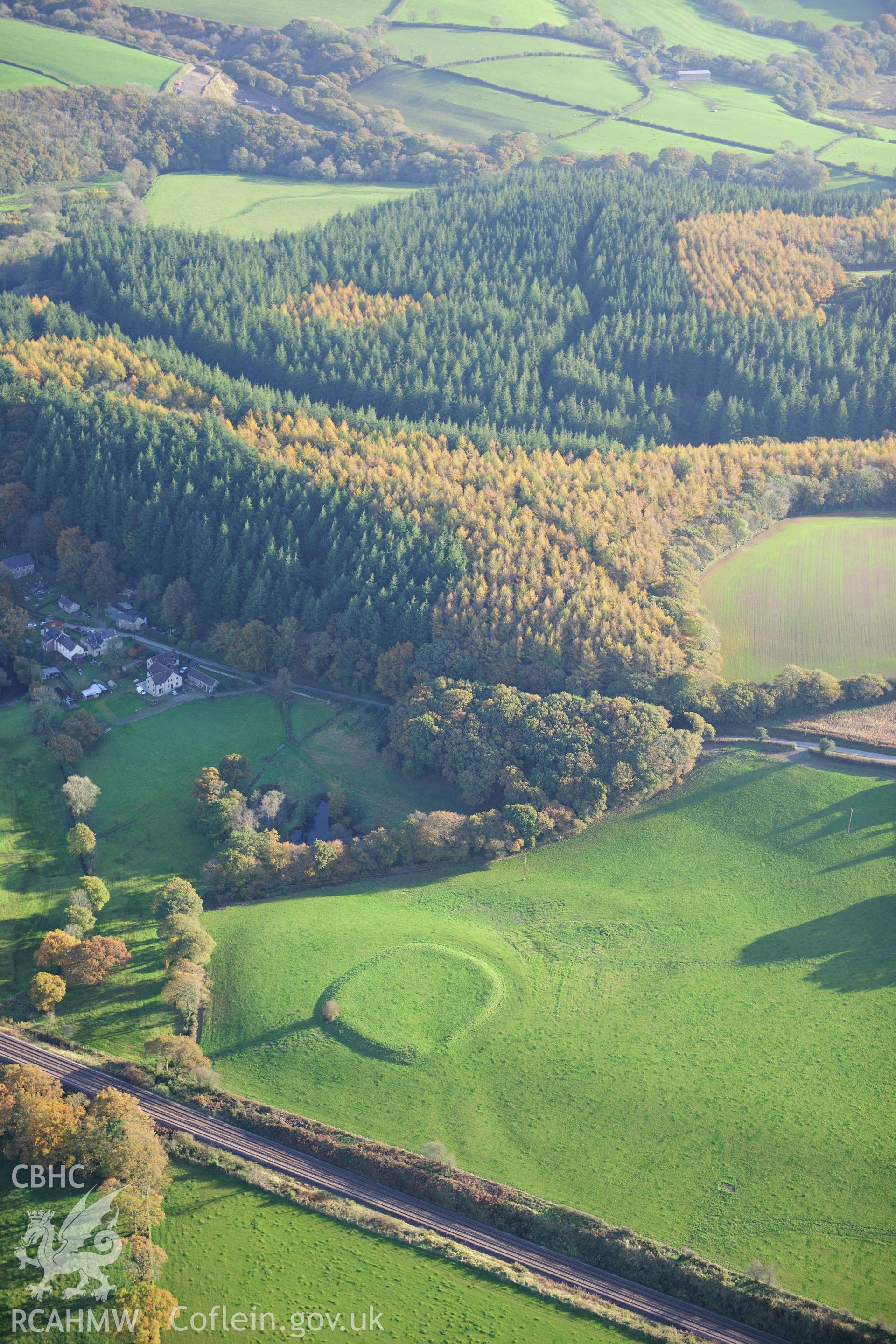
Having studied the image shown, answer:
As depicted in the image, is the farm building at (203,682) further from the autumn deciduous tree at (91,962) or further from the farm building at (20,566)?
the autumn deciduous tree at (91,962)

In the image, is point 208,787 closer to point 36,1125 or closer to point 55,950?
point 55,950

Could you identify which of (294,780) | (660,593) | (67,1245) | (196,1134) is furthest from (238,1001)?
(660,593)

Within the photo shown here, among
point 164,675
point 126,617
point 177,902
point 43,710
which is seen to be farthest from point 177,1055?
point 126,617

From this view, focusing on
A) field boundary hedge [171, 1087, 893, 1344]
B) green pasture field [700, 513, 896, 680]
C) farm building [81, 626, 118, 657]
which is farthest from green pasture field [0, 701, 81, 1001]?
green pasture field [700, 513, 896, 680]

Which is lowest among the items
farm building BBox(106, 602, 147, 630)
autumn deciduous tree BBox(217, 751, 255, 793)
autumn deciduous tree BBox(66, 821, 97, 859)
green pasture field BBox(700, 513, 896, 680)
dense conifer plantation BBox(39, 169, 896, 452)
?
autumn deciduous tree BBox(66, 821, 97, 859)

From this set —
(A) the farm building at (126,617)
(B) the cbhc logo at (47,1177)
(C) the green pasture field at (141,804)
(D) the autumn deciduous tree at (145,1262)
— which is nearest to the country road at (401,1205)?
(C) the green pasture field at (141,804)

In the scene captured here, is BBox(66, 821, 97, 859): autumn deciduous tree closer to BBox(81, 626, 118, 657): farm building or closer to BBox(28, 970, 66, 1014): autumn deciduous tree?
BBox(28, 970, 66, 1014): autumn deciduous tree

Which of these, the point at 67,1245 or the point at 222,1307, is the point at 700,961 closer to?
the point at 222,1307
